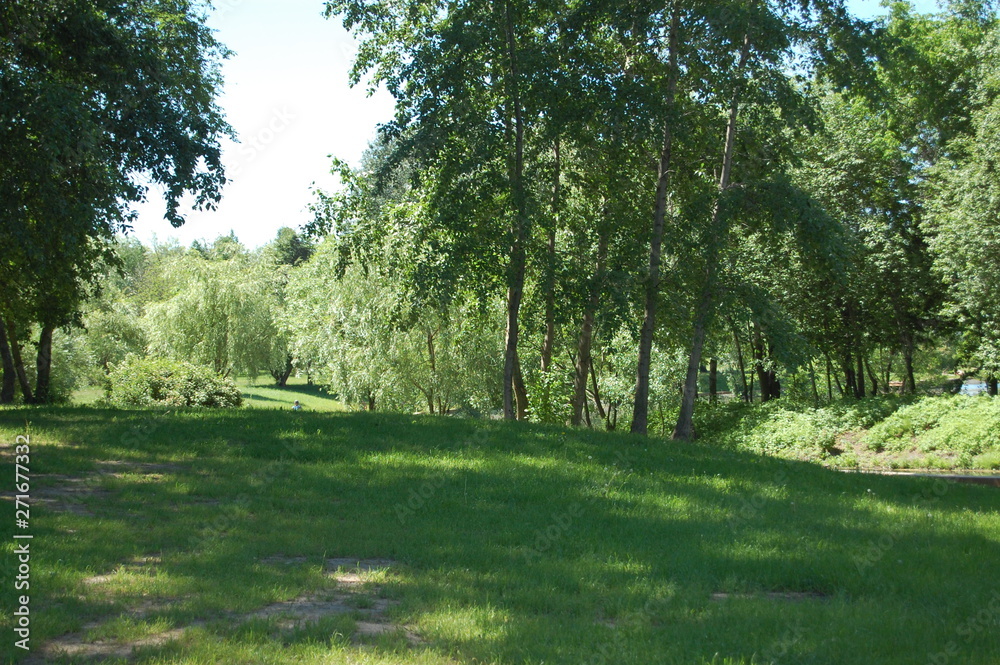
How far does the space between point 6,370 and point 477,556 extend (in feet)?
66.4

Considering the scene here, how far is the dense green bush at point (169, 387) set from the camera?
1021 inches

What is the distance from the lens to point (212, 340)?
136 feet

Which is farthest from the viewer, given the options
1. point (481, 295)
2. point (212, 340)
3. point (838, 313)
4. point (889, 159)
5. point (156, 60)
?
point (212, 340)

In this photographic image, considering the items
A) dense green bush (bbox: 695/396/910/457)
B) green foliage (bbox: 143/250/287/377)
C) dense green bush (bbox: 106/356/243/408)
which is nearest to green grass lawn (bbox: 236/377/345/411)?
green foliage (bbox: 143/250/287/377)

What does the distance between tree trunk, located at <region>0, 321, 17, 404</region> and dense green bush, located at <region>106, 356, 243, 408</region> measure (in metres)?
3.32

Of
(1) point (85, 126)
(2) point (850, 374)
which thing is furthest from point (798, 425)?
(1) point (85, 126)

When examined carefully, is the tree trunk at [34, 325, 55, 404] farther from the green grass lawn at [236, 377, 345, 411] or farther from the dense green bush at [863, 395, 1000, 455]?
the green grass lawn at [236, 377, 345, 411]

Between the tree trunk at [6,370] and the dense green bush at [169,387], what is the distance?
332cm

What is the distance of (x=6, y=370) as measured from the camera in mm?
21906

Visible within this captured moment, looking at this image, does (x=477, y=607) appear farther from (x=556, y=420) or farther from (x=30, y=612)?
(x=556, y=420)

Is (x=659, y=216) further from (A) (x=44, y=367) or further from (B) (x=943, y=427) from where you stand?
(A) (x=44, y=367)

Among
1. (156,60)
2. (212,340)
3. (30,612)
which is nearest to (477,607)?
(30,612)

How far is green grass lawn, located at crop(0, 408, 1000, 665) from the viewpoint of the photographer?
526cm

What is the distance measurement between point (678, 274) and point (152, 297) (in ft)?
207
